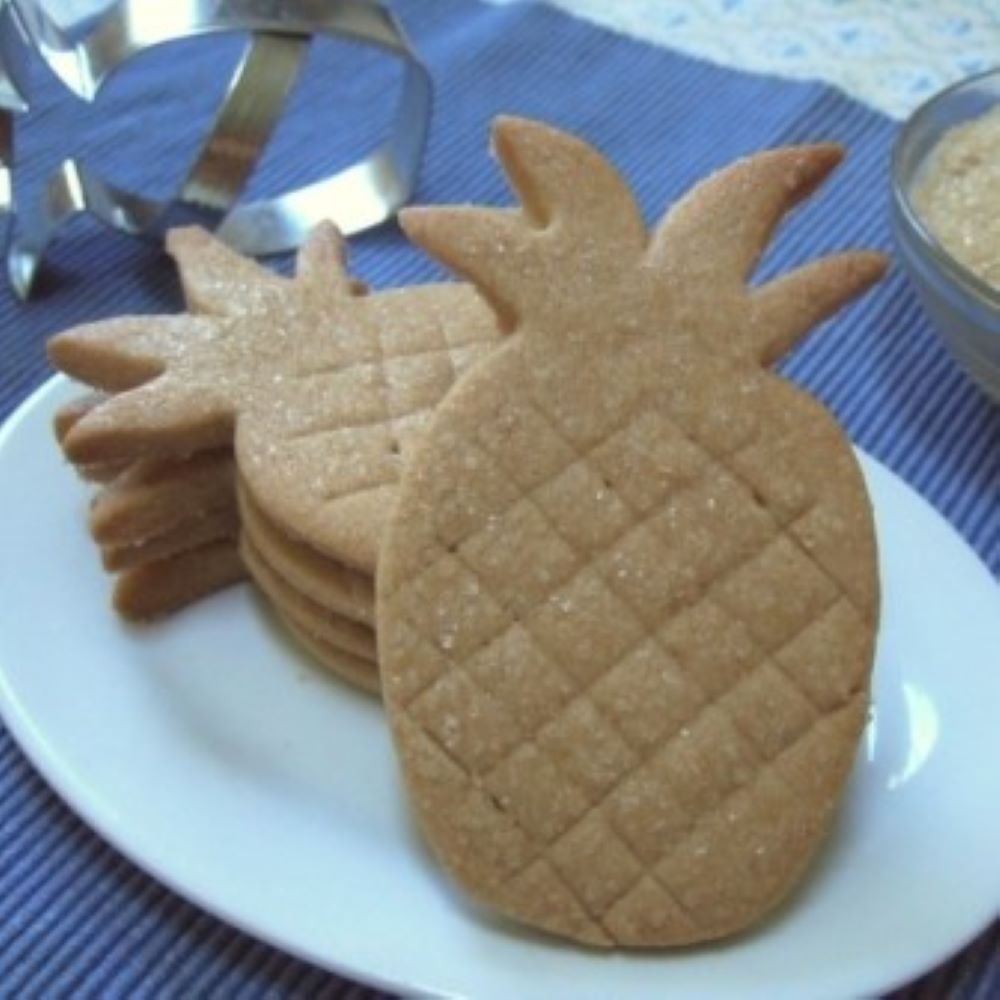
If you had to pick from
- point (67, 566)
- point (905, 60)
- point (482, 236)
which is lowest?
point (905, 60)

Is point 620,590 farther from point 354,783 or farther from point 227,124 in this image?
point 227,124

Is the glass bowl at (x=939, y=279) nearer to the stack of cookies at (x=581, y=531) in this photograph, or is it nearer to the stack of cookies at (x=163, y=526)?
the stack of cookies at (x=581, y=531)

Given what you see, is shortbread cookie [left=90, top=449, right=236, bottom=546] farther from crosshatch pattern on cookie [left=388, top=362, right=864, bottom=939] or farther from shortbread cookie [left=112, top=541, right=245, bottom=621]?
crosshatch pattern on cookie [left=388, top=362, right=864, bottom=939]

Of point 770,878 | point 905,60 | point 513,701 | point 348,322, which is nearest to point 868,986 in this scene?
point 770,878

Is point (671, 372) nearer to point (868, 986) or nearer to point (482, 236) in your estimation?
point (482, 236)

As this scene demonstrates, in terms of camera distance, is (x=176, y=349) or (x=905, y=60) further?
(x=905, y=60)

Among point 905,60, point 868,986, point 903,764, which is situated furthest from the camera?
point 905,60

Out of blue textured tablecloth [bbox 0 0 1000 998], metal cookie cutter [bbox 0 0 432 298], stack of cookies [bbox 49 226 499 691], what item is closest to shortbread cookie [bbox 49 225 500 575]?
stack of cookies [bbox 49 226 499 691]

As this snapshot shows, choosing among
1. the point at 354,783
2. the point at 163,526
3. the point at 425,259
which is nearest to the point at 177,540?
the point at 163,526

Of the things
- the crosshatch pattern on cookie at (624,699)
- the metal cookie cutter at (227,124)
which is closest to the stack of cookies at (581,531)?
the crosshatch pattern on cookie at (624,699)
